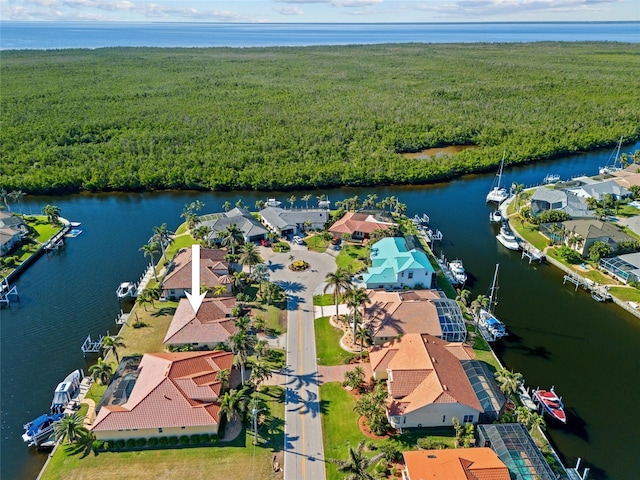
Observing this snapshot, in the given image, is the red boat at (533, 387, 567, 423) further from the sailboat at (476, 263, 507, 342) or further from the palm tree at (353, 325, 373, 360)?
the palm tree at (353, 325, 373, 360)

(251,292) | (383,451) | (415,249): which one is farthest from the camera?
(415,249)

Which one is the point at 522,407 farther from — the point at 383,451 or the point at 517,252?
the point at 517,252

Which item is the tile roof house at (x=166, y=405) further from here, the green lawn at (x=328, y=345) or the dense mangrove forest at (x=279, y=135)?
the dense mangrove forest at (x=279, y=135)

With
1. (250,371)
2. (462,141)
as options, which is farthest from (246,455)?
(462,141)

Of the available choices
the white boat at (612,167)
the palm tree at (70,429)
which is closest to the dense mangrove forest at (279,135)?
the white boat at (612,167)

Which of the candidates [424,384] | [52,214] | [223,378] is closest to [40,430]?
[223,378]

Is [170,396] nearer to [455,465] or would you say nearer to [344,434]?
[344,434]
